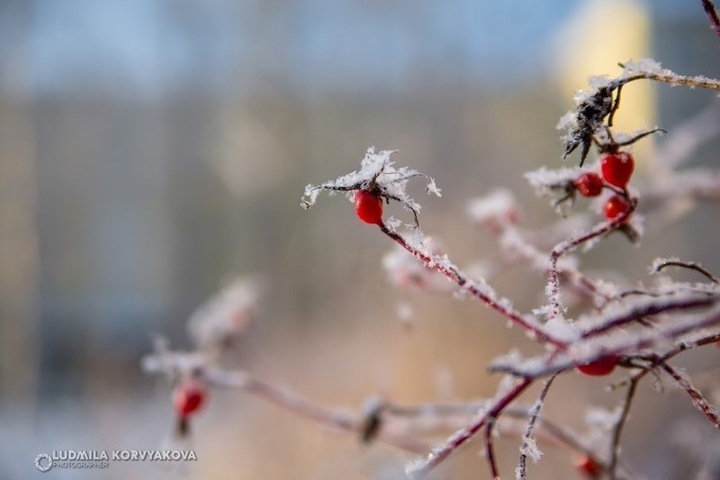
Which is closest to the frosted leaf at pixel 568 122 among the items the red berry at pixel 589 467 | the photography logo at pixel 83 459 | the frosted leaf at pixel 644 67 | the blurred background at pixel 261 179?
the frosted leaf at pixel 644 67

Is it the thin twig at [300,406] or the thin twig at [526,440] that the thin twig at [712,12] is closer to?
the thin twig at [526,440]

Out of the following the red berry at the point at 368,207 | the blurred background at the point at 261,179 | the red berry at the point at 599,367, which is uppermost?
the blurred background at the point at 261,179

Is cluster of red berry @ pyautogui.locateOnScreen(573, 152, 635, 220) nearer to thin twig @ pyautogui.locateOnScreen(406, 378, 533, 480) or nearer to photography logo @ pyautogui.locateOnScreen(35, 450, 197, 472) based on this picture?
thin twig @ pyautogui.locateOnScreen(406, 378, 533, 480)

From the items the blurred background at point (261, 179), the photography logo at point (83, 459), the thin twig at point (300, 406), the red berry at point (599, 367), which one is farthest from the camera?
the blurred background at point (261, 179)

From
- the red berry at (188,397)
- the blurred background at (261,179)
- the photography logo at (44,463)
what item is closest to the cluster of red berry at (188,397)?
the red berry at (188,397)

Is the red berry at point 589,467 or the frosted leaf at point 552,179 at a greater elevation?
the frosted leaf at point 552,179

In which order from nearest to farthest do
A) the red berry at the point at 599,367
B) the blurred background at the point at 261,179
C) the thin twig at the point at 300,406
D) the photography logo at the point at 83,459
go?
the red berry at the point at 599,367, the thin twig at the point at 300,406, the photography logo at the point at 83,459, the blurred background at the point at 261,179

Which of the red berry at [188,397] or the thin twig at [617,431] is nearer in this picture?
the thin twig at [617,431]
